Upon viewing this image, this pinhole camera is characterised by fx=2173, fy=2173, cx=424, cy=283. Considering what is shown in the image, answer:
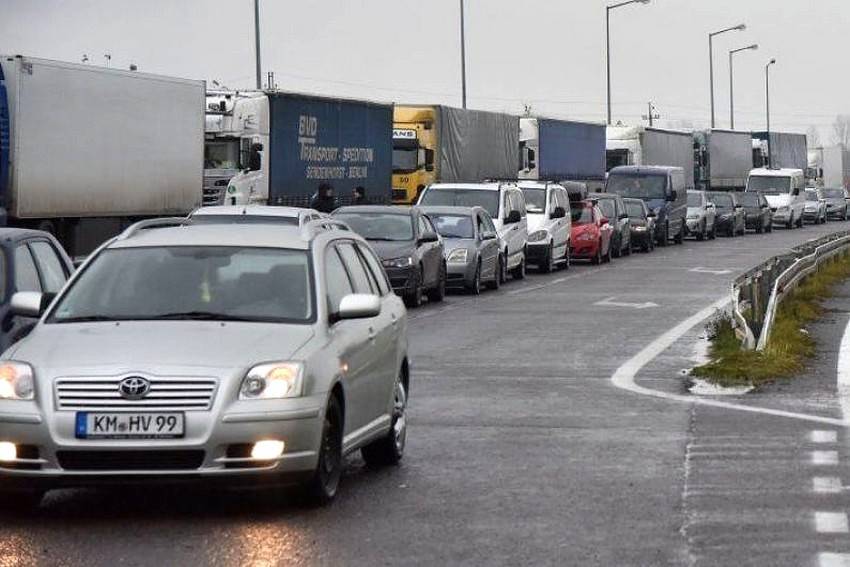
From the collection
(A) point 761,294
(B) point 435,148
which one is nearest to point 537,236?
(B) point 435,148

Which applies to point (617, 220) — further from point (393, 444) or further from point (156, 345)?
point (156, 345)

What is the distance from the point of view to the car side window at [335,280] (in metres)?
11.2

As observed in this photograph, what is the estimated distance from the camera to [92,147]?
31.5 m

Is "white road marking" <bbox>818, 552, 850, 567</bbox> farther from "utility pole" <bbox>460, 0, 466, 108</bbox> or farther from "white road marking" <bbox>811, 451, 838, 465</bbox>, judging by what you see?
"utility pole" <bbox>460, 0, 466, 108</bbox>

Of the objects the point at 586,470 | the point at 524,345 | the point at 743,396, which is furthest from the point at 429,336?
the point at 586,470

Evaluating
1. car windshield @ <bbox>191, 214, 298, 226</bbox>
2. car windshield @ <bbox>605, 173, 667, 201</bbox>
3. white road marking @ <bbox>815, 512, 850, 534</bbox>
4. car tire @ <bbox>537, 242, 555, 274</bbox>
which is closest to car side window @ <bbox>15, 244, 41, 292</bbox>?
car windshield @ <bbox>191, 214, 298, 226</bbox>

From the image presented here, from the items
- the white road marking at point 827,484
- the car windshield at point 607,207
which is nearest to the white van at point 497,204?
the car windshield at point 607,207

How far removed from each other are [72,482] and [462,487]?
233 cm

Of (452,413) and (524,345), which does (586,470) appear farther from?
(524,345)

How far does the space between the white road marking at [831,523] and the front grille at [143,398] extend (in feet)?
9.26

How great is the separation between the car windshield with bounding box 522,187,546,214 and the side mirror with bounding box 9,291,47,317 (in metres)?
31.9

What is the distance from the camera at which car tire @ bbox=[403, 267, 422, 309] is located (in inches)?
1161

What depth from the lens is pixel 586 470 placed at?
1206cm

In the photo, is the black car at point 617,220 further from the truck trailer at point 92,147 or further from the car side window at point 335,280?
the car side window at point 335,280
